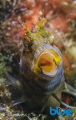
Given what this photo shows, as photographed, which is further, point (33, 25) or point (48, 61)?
point (33, 25)

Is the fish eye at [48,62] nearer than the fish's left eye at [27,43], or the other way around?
the fish eye at [48,62]

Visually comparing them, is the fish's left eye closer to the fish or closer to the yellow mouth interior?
the fish

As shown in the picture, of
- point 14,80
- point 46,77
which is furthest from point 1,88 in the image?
point 46,77

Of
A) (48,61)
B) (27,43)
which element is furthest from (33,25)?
(48,61)

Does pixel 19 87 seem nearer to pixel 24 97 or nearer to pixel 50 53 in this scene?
pixel 24 97

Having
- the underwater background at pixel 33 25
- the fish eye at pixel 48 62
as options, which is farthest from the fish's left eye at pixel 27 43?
the underwater background at pixel 33 25

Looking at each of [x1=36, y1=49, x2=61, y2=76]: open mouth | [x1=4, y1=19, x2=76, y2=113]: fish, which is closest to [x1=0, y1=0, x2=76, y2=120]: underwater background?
[x1=4, y1=19, x2=76, y2=113]: fish

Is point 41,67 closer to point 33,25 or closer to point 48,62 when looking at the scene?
point 48,62

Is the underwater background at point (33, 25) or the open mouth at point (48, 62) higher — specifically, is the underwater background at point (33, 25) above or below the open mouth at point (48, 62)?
above

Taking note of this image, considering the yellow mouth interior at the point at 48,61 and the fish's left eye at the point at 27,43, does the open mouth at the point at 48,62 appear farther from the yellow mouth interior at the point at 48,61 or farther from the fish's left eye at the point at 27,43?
the fish's left eye at the point at 27,43
